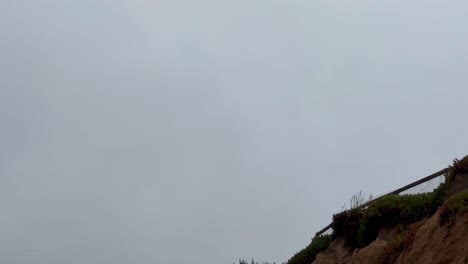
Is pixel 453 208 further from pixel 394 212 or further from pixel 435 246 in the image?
pixel 394 212

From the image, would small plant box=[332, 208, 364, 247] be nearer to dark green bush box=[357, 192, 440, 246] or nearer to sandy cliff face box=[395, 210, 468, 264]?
dark green bush box=[357, 192, 440, 246]

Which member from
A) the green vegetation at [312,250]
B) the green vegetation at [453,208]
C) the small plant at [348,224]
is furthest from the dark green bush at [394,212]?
the green vegetation at [453,208]

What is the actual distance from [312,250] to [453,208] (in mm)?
7376

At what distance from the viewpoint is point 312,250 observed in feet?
57.4

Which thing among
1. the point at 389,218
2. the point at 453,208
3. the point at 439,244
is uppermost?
the point at 389,218

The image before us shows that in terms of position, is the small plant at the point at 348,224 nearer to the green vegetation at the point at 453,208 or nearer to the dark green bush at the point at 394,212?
the dark green bush at the point at 394,212

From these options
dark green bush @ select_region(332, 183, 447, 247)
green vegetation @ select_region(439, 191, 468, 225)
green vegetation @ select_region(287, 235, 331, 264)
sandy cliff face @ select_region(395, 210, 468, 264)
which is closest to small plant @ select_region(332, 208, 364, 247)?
dark green bush @ select_region(332, 183, 447, 247)

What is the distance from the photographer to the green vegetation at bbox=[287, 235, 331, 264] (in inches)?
677


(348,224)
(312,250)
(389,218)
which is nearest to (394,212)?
(389,218)

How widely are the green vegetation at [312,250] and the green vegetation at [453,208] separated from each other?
6.55 meters

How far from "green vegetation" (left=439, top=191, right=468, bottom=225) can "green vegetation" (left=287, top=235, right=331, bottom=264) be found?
6.55m

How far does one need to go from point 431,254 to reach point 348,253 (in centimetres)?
531

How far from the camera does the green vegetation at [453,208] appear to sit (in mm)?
10288

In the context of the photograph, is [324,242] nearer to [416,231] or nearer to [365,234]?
[365,234]
